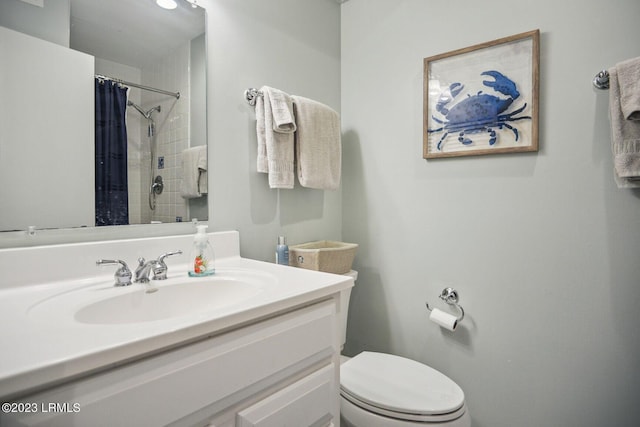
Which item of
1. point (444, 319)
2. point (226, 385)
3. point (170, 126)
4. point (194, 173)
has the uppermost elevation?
point (170, 126)

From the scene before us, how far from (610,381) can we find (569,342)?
163 millimetres

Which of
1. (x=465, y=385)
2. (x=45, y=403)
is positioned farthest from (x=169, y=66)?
(x=465, y=385)

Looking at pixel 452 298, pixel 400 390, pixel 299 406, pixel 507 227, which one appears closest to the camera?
pixel 299 406

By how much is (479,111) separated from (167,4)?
50.6 inches

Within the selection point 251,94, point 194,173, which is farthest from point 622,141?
point 194,173

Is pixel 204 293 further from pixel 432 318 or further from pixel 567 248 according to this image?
pixel 567 248

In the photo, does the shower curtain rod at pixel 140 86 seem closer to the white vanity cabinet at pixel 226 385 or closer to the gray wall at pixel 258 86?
the gray wall at pixel 258 86

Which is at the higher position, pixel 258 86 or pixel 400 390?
pixel 258 86

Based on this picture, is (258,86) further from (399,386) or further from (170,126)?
(399,386)

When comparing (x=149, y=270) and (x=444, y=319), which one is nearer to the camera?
(x=149, y=270)

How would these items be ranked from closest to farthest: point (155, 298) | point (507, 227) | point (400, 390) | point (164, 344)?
point (164, 344)
point (155, 298)
point (400, 390)
point (507, 227)

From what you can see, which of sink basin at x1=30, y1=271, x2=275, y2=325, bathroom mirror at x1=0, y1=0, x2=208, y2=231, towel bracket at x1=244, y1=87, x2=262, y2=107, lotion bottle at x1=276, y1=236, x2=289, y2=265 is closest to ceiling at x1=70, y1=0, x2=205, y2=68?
bathroom mirror at x1=0, y1=0, x2=208, y2=231

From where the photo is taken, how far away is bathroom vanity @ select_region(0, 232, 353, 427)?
46 centimetres

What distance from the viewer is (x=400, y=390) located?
1.13 metres
